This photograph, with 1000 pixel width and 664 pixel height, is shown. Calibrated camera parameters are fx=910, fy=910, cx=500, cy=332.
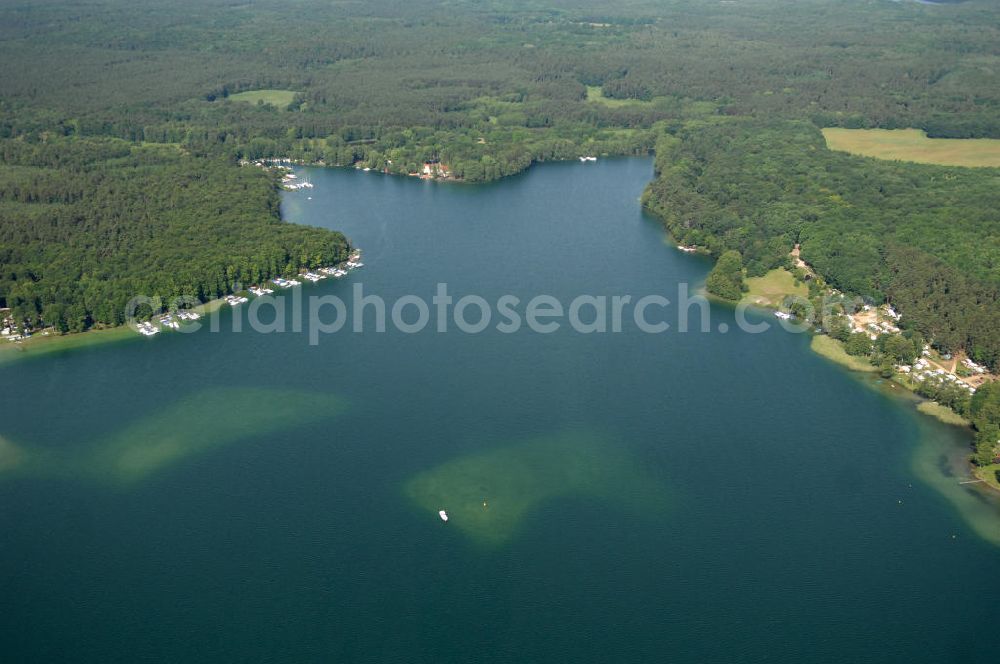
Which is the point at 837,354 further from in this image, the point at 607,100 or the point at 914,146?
the point at 607,100

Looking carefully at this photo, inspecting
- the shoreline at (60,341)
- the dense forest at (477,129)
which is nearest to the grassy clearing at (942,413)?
the dense forest at (477,129)

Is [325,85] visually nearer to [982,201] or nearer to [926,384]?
[982,201]

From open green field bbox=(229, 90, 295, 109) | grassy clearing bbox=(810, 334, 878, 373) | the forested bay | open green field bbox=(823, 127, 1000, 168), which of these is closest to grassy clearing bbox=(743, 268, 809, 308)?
grassy clearing bbox=(810, 334, 878, 373)

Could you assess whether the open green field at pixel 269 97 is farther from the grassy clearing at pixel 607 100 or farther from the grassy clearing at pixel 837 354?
the grassy clearing at pixel 837 354

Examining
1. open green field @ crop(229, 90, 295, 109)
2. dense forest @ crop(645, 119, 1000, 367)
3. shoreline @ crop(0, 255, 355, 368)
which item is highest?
open green field @ crop(229, 90, 295, 109)

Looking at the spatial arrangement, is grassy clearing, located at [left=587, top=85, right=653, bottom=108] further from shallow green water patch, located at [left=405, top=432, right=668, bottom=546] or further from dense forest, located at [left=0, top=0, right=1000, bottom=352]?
shallow green water patch, located at [left=405, top=432, right=668, bottom=546]

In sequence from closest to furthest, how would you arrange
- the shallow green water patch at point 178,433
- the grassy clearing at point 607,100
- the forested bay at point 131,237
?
the shallow green water patch at point 178,433, the forested bay at point 131,237, the grassy clearing at point 607,100

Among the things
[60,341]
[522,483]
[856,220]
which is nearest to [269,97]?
[60,341]
